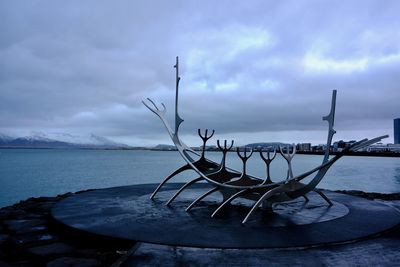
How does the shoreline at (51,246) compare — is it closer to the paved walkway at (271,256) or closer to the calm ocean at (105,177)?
the paved walkway at (271,256)

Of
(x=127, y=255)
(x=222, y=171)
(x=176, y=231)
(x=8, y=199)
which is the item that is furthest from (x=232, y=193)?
(x=8, y=199)

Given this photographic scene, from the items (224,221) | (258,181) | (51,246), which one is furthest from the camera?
(258,181)

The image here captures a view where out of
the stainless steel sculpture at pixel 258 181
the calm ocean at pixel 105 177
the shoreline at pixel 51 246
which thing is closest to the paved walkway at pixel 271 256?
the shoreline at pixel 51 246

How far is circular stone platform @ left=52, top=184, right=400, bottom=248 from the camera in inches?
253

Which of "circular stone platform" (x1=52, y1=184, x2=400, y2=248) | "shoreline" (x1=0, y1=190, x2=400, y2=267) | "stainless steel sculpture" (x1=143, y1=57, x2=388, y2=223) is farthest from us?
"stainless steel sculpture" (x1=143, y1=57, x2=388, y2=223)

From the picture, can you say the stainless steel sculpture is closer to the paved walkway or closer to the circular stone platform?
the circular stone platform

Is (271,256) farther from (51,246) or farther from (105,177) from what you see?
(105,177)

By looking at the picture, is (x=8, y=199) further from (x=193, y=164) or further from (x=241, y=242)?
(x=241, y=242)

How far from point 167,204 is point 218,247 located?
409cm

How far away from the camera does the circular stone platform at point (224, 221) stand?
21.1 ft

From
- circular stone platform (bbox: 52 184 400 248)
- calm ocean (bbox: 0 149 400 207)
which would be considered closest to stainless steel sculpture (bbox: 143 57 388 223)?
circular stone platform (bbox: 52 184 400 248)

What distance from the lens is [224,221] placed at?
792 centimetres

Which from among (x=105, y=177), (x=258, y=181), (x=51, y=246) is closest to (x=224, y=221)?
(x=258, y=181)

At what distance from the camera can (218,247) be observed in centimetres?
597
